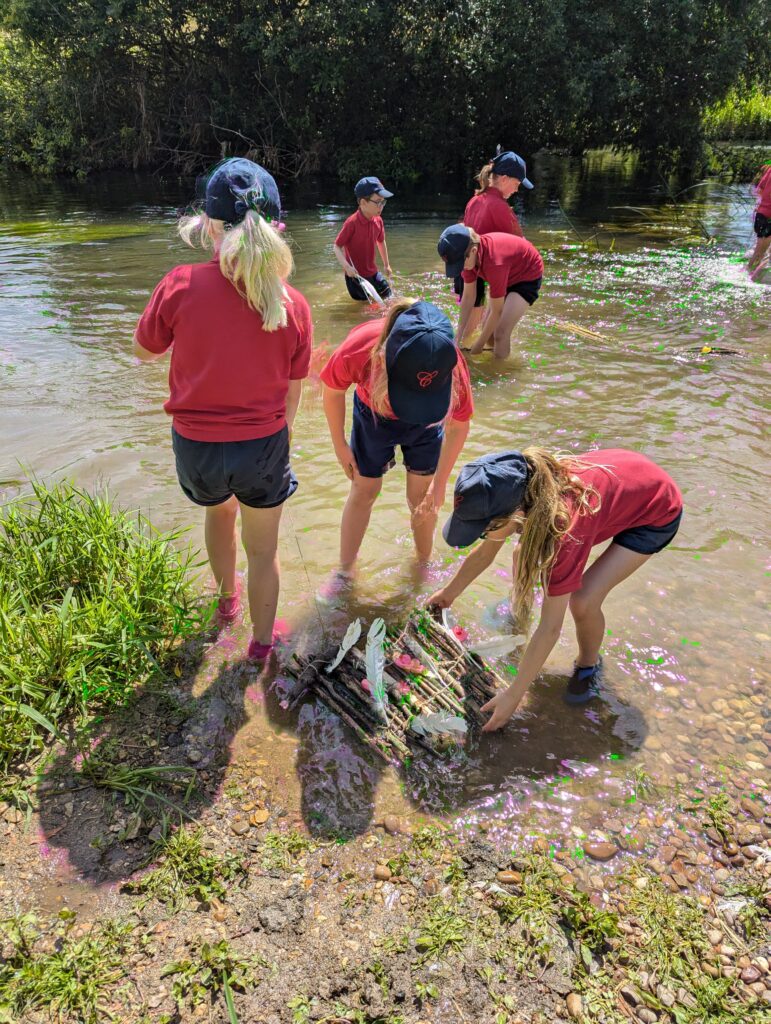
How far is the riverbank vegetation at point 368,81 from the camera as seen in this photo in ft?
46.7

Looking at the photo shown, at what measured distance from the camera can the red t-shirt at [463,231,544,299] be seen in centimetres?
564

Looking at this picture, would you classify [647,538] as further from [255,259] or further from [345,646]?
[255,259]

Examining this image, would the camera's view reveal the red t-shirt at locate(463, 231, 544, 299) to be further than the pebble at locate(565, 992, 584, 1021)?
Yes

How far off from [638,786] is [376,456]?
5.93ft

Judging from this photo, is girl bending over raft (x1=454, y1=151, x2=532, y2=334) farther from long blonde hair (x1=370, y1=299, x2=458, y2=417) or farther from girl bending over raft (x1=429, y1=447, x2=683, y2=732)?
girl bending over raft (x1=429, y1=447, x2=683, y2=732)

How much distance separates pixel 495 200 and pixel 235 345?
496 centimetres

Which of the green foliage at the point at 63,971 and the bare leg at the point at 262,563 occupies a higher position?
the bare leg at the point at 262,563

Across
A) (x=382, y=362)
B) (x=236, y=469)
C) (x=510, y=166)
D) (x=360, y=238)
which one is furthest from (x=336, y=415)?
(x=360, y=238)

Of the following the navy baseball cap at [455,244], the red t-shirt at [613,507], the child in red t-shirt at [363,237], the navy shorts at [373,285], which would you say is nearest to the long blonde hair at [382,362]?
the red t-shirt at [613,507]

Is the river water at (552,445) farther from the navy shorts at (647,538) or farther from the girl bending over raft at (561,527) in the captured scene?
the navy shorts at (647,538)

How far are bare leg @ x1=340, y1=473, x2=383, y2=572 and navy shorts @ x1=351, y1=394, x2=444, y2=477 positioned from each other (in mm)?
73

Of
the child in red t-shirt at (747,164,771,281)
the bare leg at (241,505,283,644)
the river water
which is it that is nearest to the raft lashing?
the river water

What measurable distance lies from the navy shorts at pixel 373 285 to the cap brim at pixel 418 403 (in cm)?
548

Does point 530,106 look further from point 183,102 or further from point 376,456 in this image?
point 376,456
